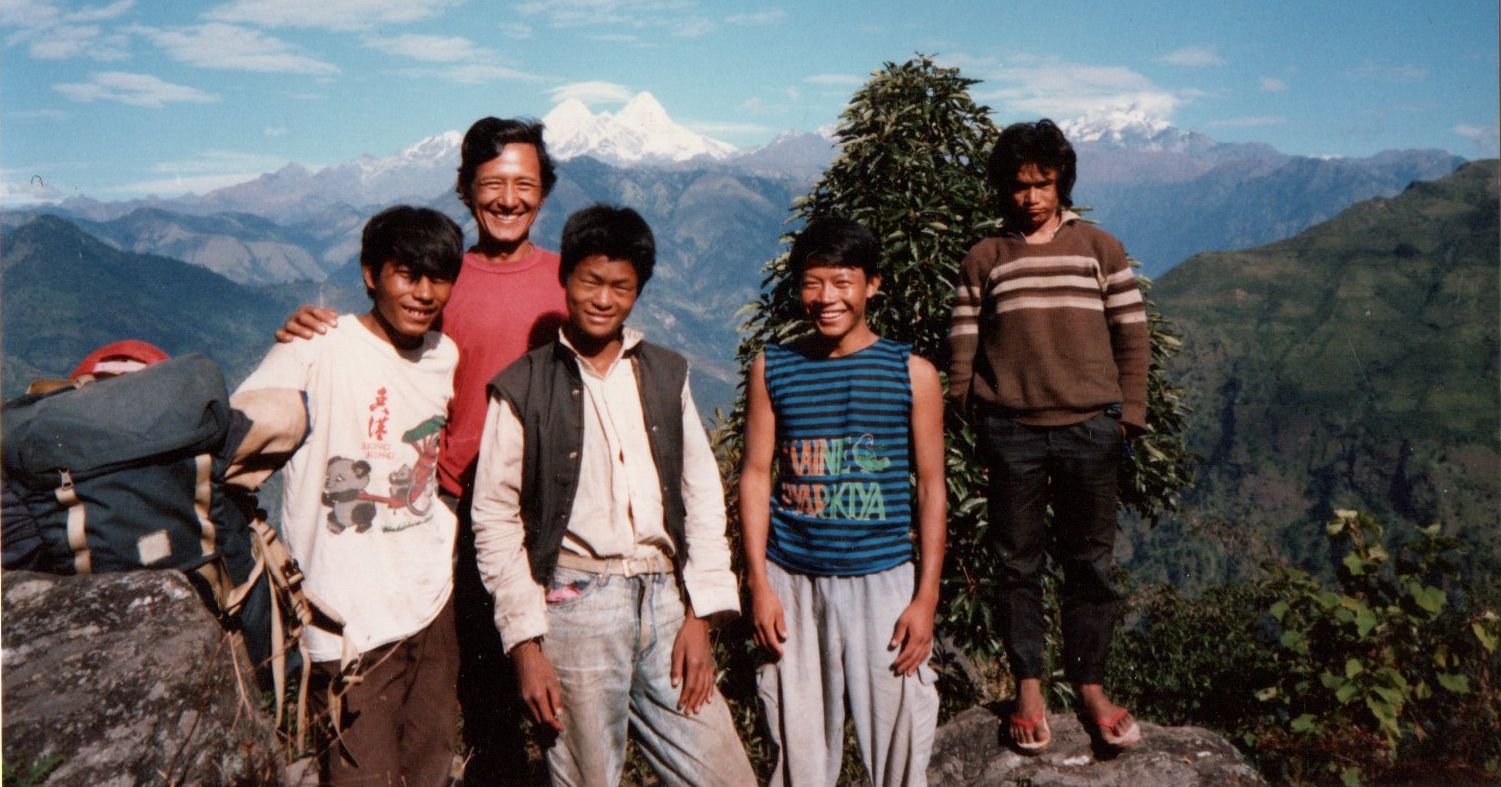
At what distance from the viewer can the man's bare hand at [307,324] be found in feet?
10.1

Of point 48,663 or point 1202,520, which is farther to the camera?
point 1202,520

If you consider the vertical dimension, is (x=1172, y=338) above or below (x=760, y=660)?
above

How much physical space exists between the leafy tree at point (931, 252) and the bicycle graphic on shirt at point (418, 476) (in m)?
1.99

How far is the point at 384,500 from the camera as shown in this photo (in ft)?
10.3

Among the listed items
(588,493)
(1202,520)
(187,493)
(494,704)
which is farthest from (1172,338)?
(1202,520)

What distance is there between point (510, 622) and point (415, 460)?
763 millimetres

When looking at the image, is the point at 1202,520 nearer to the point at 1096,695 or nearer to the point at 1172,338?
the point at 1172,338

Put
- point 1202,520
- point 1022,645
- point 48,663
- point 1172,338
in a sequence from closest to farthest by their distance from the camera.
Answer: point 48,663, point 1022,645, point 1172,338, point 1202,520

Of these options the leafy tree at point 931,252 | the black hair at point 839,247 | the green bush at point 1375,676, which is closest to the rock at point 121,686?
the black hair at point 839,247

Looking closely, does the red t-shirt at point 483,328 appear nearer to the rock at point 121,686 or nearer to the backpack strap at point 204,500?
the backpack strap at point 204,500

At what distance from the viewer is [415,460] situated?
3.23 meters

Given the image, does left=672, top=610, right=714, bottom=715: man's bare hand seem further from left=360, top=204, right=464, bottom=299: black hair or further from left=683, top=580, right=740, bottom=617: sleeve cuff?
left=360, top=204, right=464, bottom=299: black hair

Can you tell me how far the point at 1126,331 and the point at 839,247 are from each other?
56.0 inches

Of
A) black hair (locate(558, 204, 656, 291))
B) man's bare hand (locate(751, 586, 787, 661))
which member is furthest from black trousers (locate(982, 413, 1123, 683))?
black hair (locate(558, 204, 656, 291))
